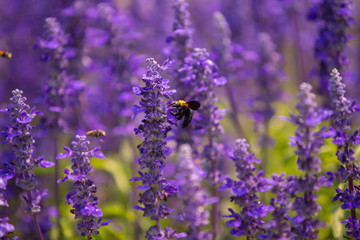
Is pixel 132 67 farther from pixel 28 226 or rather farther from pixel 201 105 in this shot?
pixel 28 226

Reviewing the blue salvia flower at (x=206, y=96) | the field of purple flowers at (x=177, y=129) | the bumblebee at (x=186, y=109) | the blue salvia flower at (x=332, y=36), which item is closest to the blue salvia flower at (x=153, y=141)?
the field of purple flowers at (x=177, y=129)

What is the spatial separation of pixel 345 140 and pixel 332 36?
97.6 inches

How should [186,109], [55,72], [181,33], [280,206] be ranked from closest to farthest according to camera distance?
1. [280,206]
2. [186,109]
3. [181,33]
4. [55,72]

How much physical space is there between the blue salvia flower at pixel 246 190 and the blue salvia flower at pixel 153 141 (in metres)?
0.58

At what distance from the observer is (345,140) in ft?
13.3

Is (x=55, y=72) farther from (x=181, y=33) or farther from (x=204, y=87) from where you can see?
(x=204, y=87)

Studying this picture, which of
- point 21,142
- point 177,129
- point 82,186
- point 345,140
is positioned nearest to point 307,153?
point 345,140

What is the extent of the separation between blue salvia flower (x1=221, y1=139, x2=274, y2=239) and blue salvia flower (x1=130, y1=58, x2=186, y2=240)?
58 centimetres

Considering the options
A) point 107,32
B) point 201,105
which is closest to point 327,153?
point 201,105

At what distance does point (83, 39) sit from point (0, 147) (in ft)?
8.87

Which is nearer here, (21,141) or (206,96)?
(21,141)

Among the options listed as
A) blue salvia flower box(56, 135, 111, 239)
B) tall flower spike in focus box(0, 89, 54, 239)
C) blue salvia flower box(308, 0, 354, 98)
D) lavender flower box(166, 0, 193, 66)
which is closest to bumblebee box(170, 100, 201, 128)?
lavender flower box(166, 0, 193, 66)

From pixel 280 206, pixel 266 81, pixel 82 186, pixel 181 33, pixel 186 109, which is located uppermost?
pixel 266 81

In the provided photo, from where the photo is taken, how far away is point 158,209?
4.18 m
